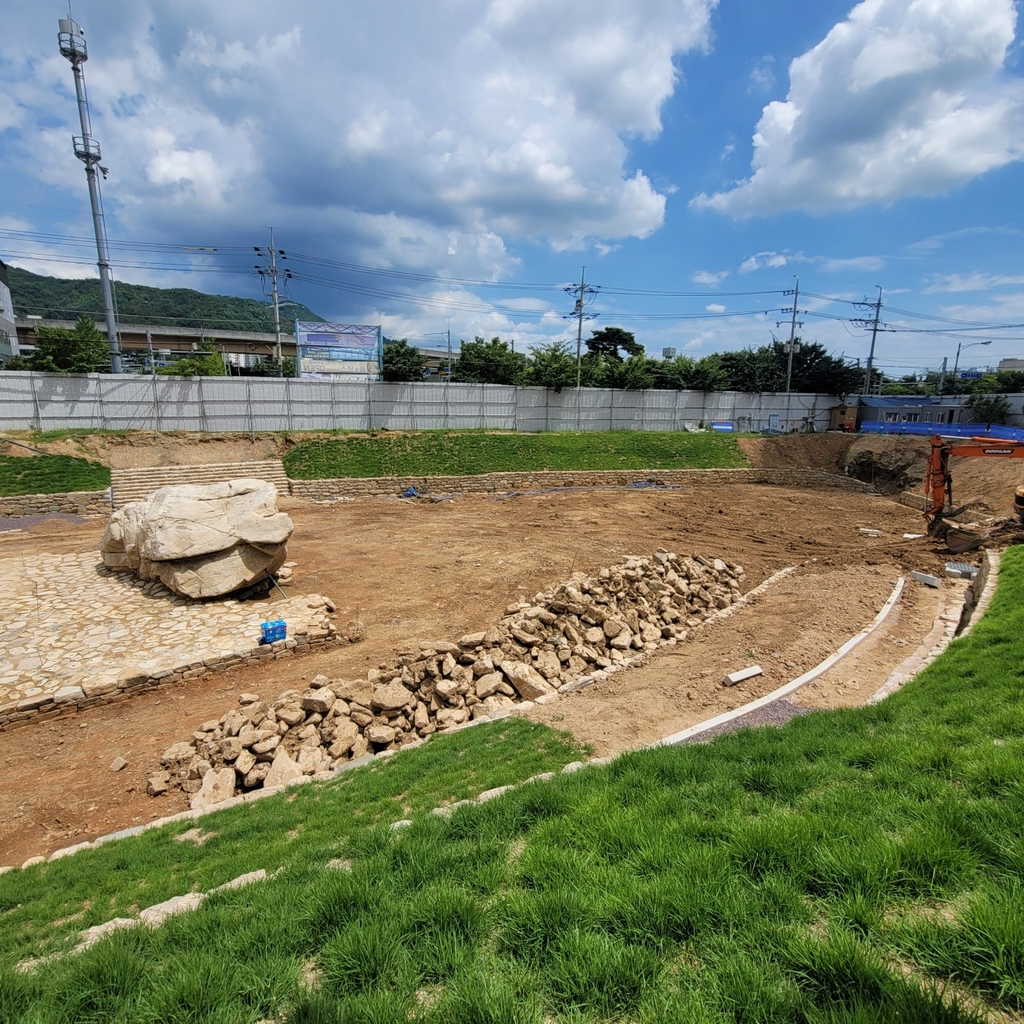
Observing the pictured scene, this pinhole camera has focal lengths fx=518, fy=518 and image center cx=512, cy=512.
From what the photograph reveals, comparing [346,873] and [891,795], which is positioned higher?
[891,795]

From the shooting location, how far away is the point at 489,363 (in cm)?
3912

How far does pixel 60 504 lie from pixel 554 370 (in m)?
25.8

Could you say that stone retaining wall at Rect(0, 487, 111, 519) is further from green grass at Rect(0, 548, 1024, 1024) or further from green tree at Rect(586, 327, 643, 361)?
green tree at Rect(586, 327, 643, 361)

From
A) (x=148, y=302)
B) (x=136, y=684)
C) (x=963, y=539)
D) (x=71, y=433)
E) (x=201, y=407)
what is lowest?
(x=136, y=684)

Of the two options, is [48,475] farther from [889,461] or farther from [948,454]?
[889,461]

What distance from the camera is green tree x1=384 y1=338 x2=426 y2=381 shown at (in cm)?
3186

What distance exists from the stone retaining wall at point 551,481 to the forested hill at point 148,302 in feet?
252

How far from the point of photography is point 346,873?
3291 millimetres

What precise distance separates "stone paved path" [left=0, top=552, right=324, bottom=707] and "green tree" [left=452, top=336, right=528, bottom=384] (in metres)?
29.7

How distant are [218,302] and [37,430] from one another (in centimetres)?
11413

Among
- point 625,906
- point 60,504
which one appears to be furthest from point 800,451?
point 60,504

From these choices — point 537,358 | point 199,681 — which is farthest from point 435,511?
point 537,358

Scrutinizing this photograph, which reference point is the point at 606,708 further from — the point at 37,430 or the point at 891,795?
the point at 37,430

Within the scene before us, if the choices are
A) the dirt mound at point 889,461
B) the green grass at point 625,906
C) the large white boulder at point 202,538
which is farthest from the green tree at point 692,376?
the green grass at point 625,906
